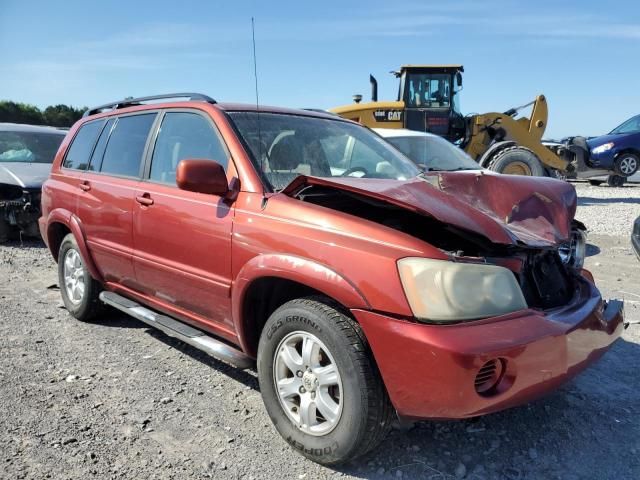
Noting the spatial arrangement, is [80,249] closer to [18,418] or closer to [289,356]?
[18,418]

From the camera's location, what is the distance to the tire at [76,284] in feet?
14.6

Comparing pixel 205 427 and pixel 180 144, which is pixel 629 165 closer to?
pixel 180 144

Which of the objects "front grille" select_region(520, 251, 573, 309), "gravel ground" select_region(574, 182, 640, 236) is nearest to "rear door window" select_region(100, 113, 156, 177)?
"front grille" select_region(520, 251, 573, 309)

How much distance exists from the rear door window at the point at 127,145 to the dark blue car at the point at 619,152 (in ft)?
50.4

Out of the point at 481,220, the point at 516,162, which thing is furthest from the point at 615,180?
the point at 481,220

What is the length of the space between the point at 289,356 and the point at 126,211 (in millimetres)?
1795

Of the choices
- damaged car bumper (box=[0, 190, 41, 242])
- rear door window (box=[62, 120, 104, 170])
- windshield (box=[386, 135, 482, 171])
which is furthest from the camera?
damaged car bumper (box=[0, 190, 41, 242])

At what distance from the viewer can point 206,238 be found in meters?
3.06

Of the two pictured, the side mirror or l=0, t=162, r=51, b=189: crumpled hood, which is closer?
the side mirror

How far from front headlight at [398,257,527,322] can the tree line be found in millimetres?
31493

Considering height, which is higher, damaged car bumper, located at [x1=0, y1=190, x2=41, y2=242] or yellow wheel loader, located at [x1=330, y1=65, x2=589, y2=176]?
yellow wheel loader, located at [x1=330, y1=65, x2=589, y2=176]

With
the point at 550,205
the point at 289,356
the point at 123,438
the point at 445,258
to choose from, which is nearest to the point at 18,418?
the point at 123,438

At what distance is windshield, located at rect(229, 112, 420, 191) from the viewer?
3160 mm

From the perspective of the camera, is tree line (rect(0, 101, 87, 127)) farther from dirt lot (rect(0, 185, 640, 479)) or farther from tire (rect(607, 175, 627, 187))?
dirt lot (rect(0, 185, 640, 479))
